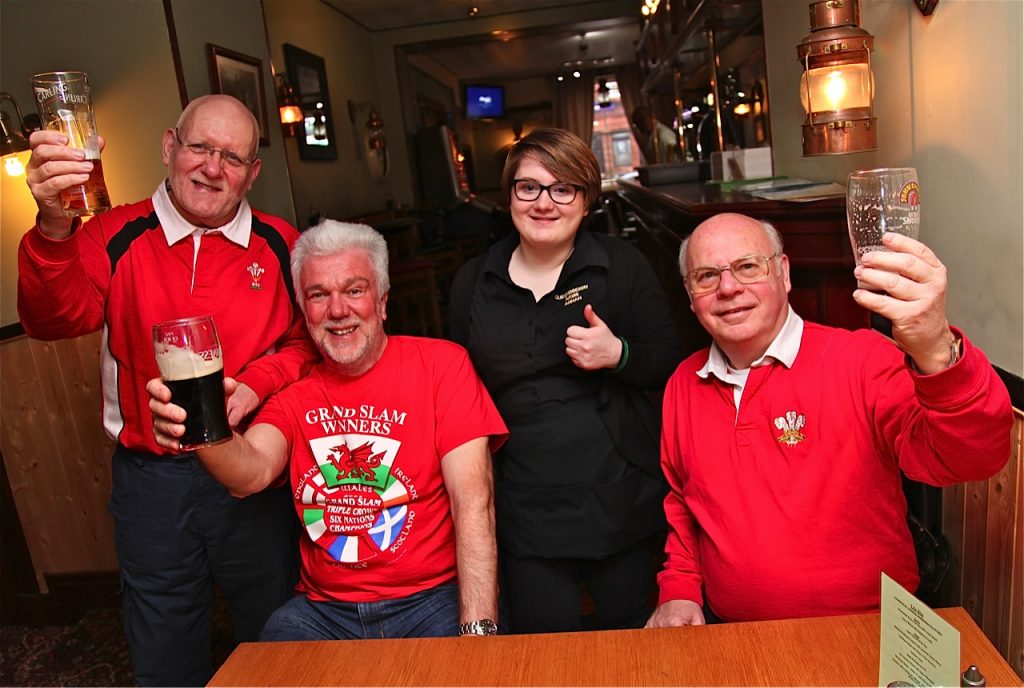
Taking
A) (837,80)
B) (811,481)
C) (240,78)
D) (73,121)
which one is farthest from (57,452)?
(837,80)

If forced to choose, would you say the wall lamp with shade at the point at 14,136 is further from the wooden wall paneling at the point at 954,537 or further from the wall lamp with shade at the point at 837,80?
the wooden wall paneling at the point at 954,537

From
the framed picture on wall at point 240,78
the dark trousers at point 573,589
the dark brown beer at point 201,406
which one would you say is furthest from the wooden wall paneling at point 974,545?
the framed picture on wall at point 240,78

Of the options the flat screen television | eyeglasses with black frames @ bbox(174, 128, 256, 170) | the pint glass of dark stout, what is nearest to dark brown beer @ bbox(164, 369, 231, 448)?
the pint glass of dark stout

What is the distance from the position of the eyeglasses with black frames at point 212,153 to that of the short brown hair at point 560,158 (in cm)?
69

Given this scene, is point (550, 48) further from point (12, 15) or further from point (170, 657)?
point (170, 657)

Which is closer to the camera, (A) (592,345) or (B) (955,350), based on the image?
(B) (955,350)

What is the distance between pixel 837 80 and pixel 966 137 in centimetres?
35

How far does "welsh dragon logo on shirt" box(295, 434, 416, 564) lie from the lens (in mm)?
1861

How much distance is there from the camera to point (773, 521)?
1556 mm

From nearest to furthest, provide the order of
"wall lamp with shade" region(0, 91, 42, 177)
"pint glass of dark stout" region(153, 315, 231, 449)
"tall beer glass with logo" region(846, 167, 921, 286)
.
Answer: "tall beer glass with logo" region(846, 167, 921, 286) → "pint glass of dark stout" region(153, 315, 231, 449) → "wall lamp with shade" region(0, 91, 42, 177)

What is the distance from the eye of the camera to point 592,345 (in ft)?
5.88

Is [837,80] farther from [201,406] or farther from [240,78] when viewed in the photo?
[240,78]

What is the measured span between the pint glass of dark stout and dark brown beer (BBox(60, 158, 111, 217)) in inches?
14.0

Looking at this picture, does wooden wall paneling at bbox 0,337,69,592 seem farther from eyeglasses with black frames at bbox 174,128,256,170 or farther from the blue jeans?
the blue jeans
